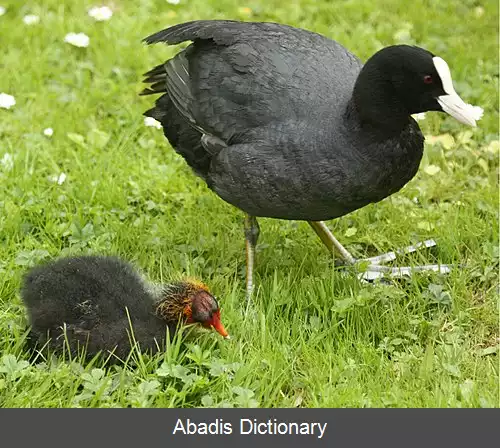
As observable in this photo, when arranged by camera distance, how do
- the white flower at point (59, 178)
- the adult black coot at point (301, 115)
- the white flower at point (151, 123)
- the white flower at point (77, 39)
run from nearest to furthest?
the adult black coot at point (301, 115), the white flower at point (59, 178), the white flower at point (151, 123), the white flower at point (77, 39)

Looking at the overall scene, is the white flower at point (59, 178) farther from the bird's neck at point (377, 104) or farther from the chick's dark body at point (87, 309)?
the bird's neck at point (377, 104)

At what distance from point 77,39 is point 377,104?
2950 millimetres

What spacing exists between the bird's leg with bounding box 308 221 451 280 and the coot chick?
0.94 metres

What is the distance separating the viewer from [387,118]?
154 inches

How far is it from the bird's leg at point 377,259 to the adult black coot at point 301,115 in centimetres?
54

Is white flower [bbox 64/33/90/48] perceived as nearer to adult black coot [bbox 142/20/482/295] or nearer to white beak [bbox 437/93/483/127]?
adult black coot [bbox 142/20/482/295]

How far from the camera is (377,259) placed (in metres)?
4.68

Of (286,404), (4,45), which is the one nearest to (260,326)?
(286,404)

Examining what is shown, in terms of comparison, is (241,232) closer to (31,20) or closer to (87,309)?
(87,309)

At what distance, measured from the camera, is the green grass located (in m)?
3.73

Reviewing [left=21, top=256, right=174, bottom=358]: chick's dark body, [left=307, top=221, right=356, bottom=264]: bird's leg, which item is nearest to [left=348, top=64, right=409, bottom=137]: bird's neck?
[left=307, top=221, right=356, bottom=264]: bird's leg

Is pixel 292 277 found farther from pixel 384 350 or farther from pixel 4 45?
→ pixel 4 45

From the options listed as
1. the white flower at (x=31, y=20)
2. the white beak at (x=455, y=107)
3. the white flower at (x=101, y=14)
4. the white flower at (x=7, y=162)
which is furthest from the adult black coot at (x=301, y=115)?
the white flower at (x=31, y=20)

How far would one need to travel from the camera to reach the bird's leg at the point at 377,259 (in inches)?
177
